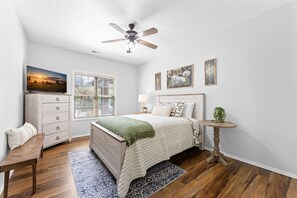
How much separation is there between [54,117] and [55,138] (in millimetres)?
504

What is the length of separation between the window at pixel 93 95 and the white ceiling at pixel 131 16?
136cm

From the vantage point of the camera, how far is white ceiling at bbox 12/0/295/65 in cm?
199

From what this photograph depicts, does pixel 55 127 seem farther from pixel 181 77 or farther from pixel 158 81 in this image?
pixel 181 77

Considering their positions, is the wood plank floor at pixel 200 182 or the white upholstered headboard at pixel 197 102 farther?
the white upholstered headboard at pixel 197 102

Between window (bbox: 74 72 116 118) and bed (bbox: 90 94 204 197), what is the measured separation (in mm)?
1659

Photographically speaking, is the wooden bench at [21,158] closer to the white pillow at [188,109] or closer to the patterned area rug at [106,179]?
the patterned area rug at [106,179]

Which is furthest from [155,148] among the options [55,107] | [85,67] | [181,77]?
[85,67]

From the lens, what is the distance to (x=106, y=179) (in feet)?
6.20

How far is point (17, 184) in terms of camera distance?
175 cm

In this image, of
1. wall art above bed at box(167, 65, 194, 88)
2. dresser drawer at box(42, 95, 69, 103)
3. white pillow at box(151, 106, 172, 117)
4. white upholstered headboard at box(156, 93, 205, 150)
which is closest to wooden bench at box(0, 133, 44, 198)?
dresser drawer at box(42, 95, 69, 103)

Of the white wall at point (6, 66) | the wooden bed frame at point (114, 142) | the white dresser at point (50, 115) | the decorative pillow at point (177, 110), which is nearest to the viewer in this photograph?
the white wall at point (6, 66)

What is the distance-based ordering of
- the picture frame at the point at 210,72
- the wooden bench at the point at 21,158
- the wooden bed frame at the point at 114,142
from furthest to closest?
the picture frame at the point at 210,72 → the wooden bed frame at the point at 114,142 → the wooden bench at the point at 21,158

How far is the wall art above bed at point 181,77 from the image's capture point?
3.43 m

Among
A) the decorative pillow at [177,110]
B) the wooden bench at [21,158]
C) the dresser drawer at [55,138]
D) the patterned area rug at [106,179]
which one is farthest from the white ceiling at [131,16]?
the patterned area rug at [106,179]
